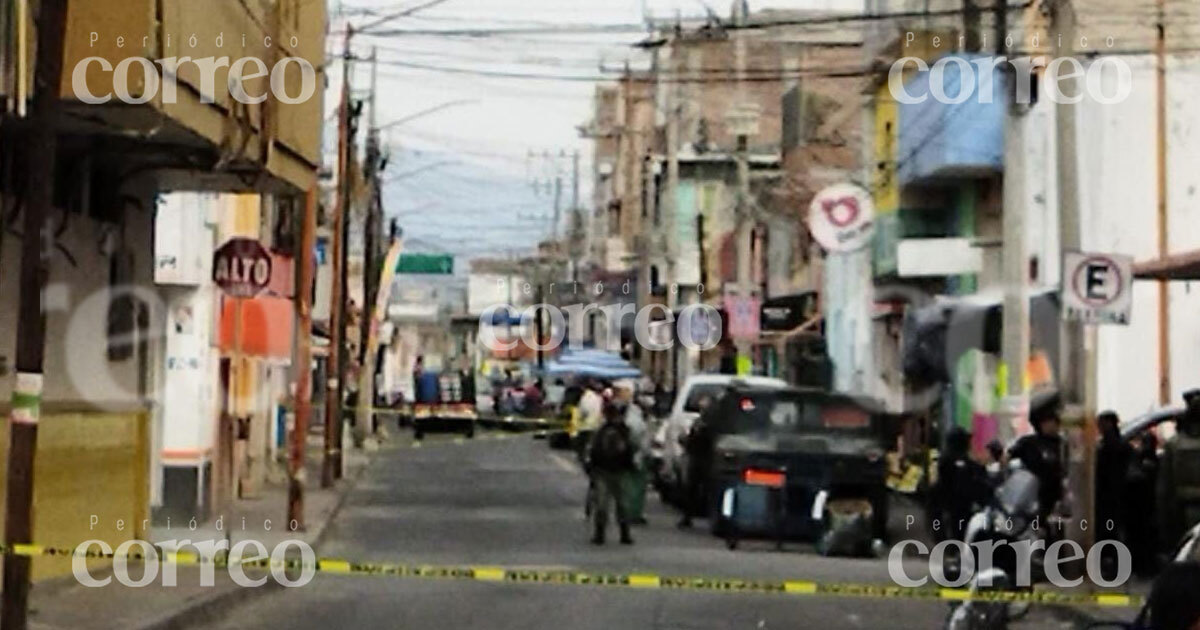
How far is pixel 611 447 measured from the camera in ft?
87.8

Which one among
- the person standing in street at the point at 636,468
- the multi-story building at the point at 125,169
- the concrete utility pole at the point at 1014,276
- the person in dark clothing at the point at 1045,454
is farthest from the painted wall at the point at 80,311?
the concrete utility pole at the point at 1014,276

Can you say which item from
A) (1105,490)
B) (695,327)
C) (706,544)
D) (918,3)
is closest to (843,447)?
(706,544)

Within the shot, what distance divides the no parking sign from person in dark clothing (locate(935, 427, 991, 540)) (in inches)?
135

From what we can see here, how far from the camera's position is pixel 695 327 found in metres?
50.6

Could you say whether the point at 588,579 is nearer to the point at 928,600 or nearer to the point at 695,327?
the point at 928,600

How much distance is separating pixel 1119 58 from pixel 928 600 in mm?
12368

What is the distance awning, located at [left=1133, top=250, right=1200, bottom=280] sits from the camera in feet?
67.4

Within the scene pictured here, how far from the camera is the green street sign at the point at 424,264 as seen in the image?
54.8 metres

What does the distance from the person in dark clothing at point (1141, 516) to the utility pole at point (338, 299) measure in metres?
14.4

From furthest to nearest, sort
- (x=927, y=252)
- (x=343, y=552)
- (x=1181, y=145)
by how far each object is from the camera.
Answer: (x=927, y=252), (x=1181, y=145), (x=343, y=552)

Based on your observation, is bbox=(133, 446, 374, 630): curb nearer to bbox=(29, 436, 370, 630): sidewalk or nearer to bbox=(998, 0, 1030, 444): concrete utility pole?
bbox=(29, 436, 370, 630): sidewalk

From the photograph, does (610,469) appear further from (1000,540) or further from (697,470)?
(1000,540)

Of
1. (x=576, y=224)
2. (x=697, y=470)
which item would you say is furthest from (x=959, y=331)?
(x=576, y=224)

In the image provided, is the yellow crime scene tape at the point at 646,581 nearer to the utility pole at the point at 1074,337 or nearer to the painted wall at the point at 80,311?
the utility pole at the point at 1074,337
